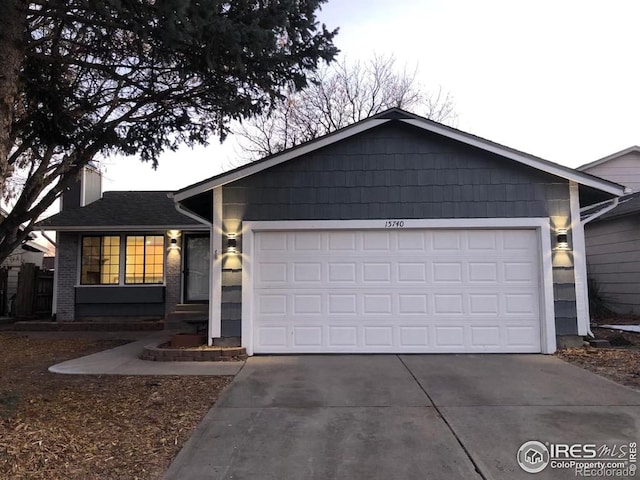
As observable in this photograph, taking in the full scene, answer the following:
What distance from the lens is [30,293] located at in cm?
1516

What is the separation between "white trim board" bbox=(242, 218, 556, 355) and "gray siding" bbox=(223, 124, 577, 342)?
116mm

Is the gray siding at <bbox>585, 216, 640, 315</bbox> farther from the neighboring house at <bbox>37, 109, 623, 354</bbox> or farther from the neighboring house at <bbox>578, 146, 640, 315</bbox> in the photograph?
the neighboring house at <bbox>37, 109, 623, 354</bbox>

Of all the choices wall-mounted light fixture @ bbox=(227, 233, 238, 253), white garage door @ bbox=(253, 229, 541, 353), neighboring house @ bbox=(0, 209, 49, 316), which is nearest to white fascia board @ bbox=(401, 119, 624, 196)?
white garage door @ bbox=(253, 229, 541, 353)

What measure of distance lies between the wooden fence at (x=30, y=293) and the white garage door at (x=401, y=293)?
1057cm

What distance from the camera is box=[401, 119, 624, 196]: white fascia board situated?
8195 mm

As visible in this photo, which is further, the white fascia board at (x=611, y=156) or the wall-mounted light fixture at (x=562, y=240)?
the white fascia board at (x=611, y=156)

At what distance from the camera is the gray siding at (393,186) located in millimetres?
8445

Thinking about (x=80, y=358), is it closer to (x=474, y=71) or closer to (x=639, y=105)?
(x=474, y=71)

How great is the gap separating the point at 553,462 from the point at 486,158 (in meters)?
5.77

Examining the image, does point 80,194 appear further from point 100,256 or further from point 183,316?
point 183,316

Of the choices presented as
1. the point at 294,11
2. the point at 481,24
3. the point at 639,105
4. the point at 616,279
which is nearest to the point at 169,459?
the point at 294,11

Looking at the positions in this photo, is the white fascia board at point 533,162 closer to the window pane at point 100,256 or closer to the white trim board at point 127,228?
the white trim board at point 127,228

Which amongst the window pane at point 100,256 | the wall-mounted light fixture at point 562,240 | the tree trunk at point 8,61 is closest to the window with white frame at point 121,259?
the window pane at point 100,256

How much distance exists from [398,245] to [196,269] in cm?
754
